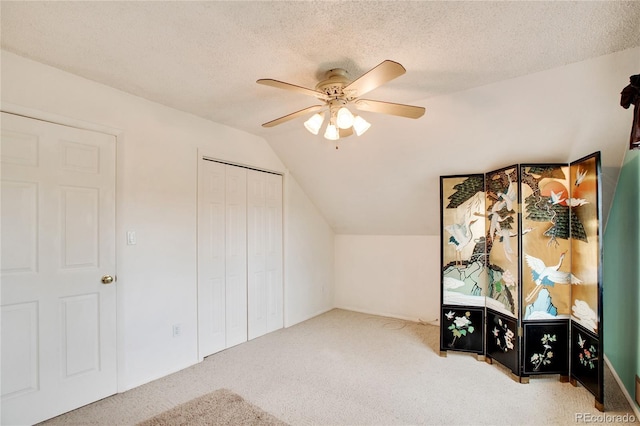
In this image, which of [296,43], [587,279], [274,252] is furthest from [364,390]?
[296,43]

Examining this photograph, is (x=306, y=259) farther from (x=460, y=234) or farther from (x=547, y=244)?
(x=547, y=244)

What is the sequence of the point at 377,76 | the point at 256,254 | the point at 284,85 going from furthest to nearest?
the point at 256,254 → the point at 284,85 → the point at 377,76

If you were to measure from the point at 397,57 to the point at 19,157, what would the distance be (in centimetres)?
259

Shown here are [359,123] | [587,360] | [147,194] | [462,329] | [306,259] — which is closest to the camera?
[359,123]

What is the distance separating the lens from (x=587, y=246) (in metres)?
2.44

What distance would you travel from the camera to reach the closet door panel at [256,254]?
3814 millimetres

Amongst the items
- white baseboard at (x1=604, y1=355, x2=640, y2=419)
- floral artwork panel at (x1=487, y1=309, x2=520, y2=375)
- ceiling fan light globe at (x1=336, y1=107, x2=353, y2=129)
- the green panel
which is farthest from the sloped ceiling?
white baseboard at (x1=604, y1=355, x2=640, y2=419)

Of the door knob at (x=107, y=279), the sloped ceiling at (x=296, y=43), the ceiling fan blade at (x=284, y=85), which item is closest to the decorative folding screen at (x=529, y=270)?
the sloped ceiling at (x=296, y=43)

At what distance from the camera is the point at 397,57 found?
6.94ft

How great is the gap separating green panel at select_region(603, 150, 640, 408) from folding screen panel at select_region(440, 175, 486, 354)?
954 millimetres

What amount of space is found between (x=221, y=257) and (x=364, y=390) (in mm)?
1917

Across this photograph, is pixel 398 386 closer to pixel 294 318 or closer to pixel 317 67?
pixel 294 318

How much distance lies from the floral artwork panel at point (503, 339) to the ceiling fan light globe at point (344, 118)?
220cm

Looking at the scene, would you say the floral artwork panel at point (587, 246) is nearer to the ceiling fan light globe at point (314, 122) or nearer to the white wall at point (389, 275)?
the white wall at point (389, 275)
